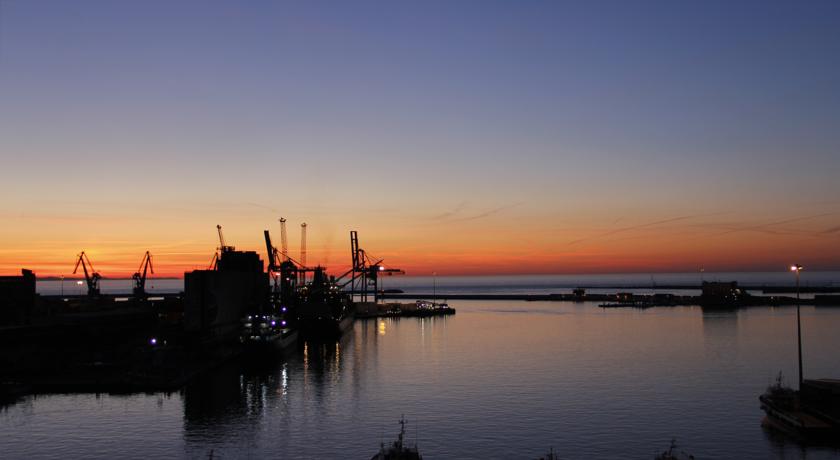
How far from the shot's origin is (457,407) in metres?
57.3

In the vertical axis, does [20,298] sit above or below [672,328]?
above

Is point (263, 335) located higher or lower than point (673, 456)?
higher

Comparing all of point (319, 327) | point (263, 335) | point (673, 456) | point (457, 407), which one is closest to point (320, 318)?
point (319, 327)

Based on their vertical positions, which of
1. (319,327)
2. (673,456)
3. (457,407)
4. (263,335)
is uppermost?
(263,335)

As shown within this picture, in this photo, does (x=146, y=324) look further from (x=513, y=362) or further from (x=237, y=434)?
(x=237, y=434)

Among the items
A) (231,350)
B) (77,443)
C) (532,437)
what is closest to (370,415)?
(532,437)

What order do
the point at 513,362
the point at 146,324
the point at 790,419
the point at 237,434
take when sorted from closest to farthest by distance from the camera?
the point at 790,419 → the point at 237,434 → the point at 513,362 → the point at 146,324

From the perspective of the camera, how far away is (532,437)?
47188 mm

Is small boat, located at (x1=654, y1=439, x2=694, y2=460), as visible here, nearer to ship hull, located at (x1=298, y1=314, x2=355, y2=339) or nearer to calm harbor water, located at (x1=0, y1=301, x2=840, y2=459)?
calm harbor water, located at (x1=0, y1=301, x2=840, y2=459)

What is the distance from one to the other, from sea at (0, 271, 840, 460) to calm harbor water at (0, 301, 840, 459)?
17 cm

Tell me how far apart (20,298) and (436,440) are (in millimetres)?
80152

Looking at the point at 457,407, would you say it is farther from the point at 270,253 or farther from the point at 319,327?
the point at 270,253

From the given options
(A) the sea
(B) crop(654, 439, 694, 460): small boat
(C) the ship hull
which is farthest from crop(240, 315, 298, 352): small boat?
(B) crop(654, 439, 694, 460): small boat

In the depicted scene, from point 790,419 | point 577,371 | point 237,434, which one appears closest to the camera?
point 790,419
